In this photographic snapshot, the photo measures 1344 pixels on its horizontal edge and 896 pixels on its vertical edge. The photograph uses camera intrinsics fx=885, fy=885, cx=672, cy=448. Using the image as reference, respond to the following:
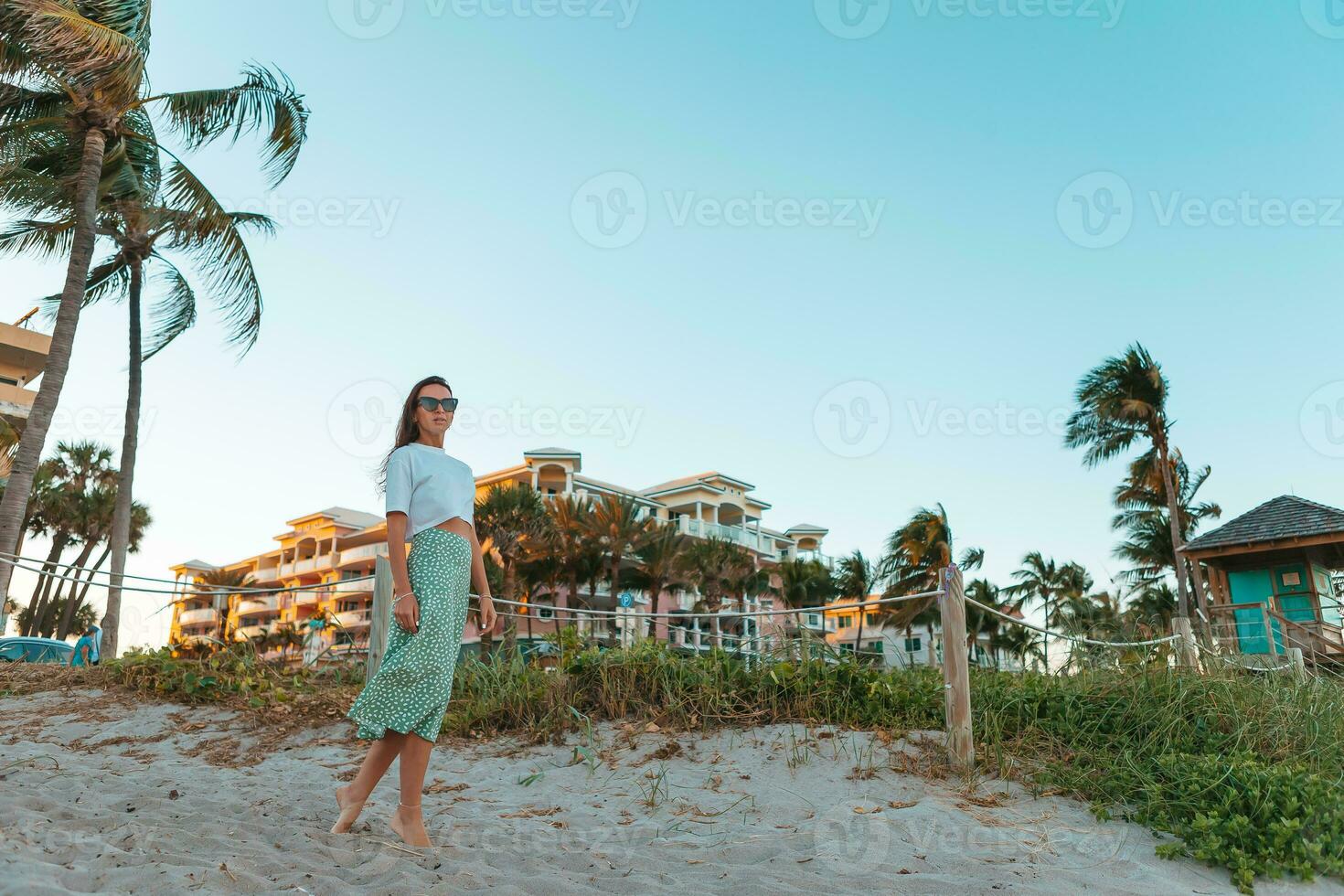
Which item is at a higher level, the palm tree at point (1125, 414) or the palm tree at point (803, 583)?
the palm tree at point (1125, 414)

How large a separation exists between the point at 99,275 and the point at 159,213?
11.7ft

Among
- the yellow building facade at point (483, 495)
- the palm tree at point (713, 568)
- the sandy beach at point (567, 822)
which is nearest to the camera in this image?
the sandy beach at point (567, 822)

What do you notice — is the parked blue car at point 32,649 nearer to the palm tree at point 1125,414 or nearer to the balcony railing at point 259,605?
the palm tree at point 1125,414

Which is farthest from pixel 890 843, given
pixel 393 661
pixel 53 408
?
pixel 53 408

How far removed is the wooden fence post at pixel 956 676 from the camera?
4.24 m

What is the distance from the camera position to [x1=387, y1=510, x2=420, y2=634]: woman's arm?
9.76 ft

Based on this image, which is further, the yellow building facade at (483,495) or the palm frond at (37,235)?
the yellow building facade at (483,495)

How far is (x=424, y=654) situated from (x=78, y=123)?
10.3 meters

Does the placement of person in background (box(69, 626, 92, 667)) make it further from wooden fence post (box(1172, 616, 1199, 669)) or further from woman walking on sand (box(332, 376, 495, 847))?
wooden fence post (box(1172, 616, 1199, 669))

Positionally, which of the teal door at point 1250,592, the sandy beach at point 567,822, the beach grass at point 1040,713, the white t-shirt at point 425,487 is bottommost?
the sandy beach at point 567,822

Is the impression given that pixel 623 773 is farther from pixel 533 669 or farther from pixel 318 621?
pixel 318 621

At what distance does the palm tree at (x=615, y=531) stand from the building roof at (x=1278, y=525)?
1802cm

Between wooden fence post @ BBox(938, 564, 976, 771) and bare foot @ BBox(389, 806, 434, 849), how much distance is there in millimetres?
2488

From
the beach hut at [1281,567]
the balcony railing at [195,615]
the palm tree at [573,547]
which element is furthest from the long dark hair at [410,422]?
the balcony railing at [195,615]
